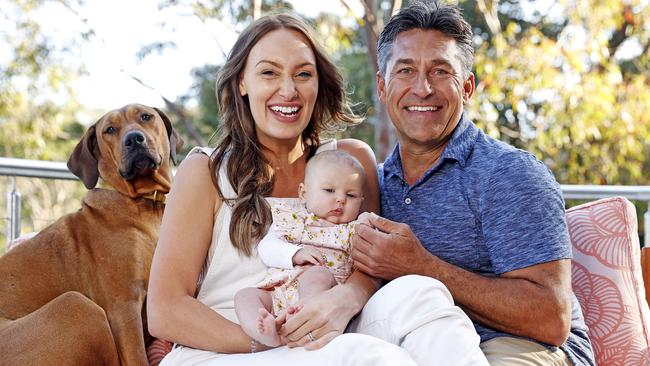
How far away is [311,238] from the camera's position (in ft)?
8.80

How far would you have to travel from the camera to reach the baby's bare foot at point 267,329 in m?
2.36

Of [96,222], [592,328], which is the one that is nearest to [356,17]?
[96,222]

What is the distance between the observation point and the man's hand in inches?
101

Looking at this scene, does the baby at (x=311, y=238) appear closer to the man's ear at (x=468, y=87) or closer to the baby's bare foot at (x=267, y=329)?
the baby's bare foot at (x=267, y=329)

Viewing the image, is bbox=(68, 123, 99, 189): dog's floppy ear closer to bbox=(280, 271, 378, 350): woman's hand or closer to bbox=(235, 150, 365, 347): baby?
bbox=(235, 150, 365, 347): baby

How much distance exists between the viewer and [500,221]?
8.66ft

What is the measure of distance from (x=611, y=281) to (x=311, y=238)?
4.13ft

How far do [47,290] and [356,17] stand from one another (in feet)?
14.2

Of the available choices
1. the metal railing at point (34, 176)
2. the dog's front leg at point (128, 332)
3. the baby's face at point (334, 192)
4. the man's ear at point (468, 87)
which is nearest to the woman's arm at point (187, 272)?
the baby's face at point (334, 192)

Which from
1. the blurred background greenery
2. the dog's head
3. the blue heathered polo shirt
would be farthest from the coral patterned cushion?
the blurred background greenery

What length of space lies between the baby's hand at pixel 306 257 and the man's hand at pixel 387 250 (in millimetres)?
138

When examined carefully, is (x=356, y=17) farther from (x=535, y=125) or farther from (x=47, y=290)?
(x=47, y=290)

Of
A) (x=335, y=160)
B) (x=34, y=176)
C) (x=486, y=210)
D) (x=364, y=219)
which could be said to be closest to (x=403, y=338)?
(x=364, y=219)

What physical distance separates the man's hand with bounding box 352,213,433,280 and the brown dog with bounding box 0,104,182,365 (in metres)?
1.14
